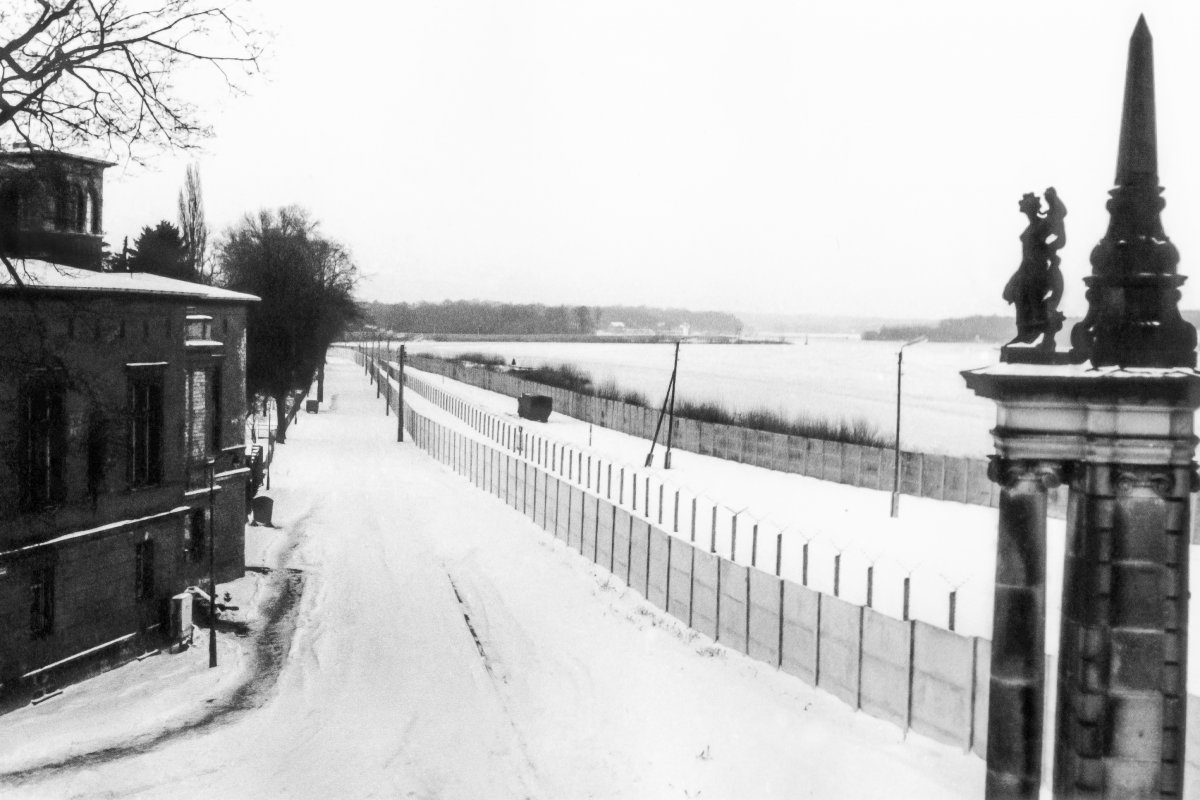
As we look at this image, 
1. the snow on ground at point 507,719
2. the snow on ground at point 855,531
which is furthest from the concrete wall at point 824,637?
the snow on ground at point 855,531

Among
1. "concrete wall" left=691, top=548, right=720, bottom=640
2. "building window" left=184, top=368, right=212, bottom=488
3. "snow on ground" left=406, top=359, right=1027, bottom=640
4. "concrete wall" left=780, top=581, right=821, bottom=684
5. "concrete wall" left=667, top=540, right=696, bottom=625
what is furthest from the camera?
"building window" left=184, top=368, right=212, bottom=488

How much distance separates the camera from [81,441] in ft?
59.7

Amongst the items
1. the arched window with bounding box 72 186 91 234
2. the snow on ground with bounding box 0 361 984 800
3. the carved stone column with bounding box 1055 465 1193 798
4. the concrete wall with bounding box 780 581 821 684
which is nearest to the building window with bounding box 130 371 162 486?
the snow on ground with bounding box 0 361 984 800

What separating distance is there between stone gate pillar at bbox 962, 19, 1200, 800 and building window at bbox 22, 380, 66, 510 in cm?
1455

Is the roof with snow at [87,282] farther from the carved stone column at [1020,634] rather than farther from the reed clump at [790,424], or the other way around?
the reed clump at [790,424]

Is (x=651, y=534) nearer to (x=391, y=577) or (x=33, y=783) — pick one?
(x=391, y=577)

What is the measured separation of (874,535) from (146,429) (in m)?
19.9

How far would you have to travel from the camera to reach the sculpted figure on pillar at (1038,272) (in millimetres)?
9023

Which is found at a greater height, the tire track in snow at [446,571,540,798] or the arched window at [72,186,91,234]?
the arched window at [72,186,91,234]

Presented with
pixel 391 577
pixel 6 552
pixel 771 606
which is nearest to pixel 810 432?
pixel 391 577

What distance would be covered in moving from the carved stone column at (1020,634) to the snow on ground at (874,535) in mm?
5086

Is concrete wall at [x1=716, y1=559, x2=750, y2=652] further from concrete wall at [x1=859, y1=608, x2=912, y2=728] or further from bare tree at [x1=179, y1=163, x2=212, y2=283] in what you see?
bare tree at [x1=179, y1=163, x2=212, y2=283]

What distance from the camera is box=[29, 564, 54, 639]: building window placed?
17.2 m

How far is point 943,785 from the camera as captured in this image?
39.7ft
